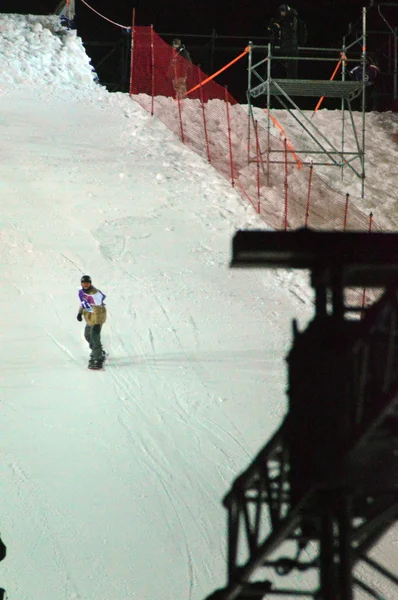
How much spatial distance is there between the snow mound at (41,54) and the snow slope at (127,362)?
308cm

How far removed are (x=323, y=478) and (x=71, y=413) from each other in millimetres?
5674

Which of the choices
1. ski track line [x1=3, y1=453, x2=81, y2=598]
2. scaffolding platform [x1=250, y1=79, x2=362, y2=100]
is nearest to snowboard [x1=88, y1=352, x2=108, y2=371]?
ski track line [x1=3, y1=453, x2=81, y2=598]

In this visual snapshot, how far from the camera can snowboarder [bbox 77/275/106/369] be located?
13500 millimetres

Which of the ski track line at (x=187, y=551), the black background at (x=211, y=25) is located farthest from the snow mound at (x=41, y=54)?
the ski track line at (x=187, y=551)

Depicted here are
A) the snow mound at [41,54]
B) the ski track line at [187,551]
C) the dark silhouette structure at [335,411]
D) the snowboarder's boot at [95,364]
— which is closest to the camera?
the dark silhouette structure at [335,411]

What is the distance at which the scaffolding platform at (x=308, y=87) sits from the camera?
20.2 meters

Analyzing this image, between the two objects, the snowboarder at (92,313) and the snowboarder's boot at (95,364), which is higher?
the snowboarder at (92,313)

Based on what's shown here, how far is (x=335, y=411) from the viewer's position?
7.95 meters

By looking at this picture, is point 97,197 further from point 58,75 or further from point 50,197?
Result: point 58,75

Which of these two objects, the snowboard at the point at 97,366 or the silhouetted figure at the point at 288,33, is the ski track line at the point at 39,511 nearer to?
the snowboard at the point at 97,366

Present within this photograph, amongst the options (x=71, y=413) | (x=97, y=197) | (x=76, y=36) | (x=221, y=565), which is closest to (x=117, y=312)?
(x=71, y=413)

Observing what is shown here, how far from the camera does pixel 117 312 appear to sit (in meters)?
15.1

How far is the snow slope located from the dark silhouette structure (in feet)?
8.80

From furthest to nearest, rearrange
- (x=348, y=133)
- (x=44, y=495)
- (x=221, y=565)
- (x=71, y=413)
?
(x=348, y=133)
(x=71, y=413)
(x=44, y=495)
(x=221, y=565)
